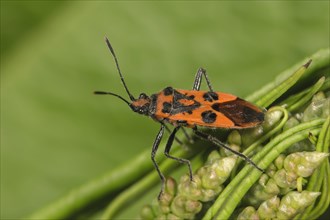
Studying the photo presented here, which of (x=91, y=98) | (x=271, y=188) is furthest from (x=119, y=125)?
Answer: (x=271, y=188)

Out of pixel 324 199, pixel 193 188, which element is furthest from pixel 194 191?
pixel 324 199

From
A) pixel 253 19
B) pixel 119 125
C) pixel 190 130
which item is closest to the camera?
pixel 190 130

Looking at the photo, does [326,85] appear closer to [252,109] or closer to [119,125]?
[252,109]

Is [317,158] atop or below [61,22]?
below

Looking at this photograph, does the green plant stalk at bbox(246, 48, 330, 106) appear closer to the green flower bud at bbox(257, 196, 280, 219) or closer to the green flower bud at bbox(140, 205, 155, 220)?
the green flower bud at bbox(257, 196, 280, 219)

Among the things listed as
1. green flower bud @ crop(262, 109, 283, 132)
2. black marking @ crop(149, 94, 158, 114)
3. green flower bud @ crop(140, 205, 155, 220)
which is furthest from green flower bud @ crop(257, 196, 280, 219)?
black marking @ crop(149, 94, 158, 114)

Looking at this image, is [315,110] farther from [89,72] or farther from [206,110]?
[89,72]
